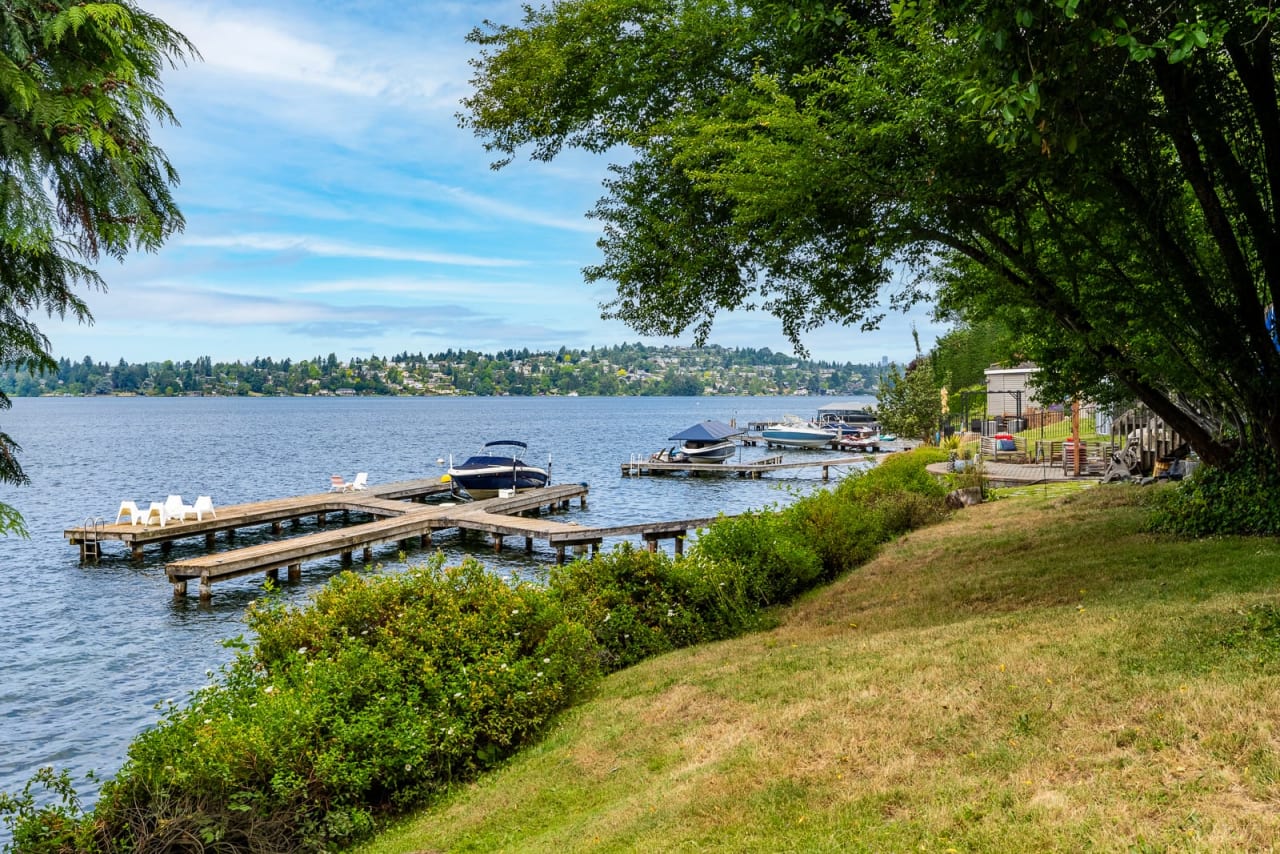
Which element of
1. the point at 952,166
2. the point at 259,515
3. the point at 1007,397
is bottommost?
the point at 259,515

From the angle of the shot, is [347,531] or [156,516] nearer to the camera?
[347,531]

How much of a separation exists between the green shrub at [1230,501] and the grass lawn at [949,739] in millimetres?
1536

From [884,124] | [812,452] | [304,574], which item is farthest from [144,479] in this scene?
[884,124]

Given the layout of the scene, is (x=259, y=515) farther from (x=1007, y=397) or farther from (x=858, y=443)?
(x=858, y=443)

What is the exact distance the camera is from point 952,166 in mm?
10016

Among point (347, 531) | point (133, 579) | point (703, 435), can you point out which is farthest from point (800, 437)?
point (133, 579)

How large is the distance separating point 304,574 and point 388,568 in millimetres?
2450

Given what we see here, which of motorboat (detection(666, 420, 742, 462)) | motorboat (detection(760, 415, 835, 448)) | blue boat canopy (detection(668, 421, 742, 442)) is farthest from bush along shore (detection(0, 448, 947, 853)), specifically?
motorboat (detection(760, 415, 835, 448))

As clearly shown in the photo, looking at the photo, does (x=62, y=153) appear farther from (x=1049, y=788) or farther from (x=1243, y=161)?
(x=1243, y=161)

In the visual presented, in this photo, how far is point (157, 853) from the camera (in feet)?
Answer: 20.7

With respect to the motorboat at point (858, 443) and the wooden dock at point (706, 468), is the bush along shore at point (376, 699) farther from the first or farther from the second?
the motorboat at point (858, 443)

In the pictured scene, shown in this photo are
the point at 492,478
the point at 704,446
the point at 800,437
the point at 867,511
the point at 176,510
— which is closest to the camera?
the point at 867,511

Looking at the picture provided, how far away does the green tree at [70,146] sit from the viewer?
3.80 m

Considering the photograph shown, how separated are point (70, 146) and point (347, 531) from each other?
2439 centimetres
